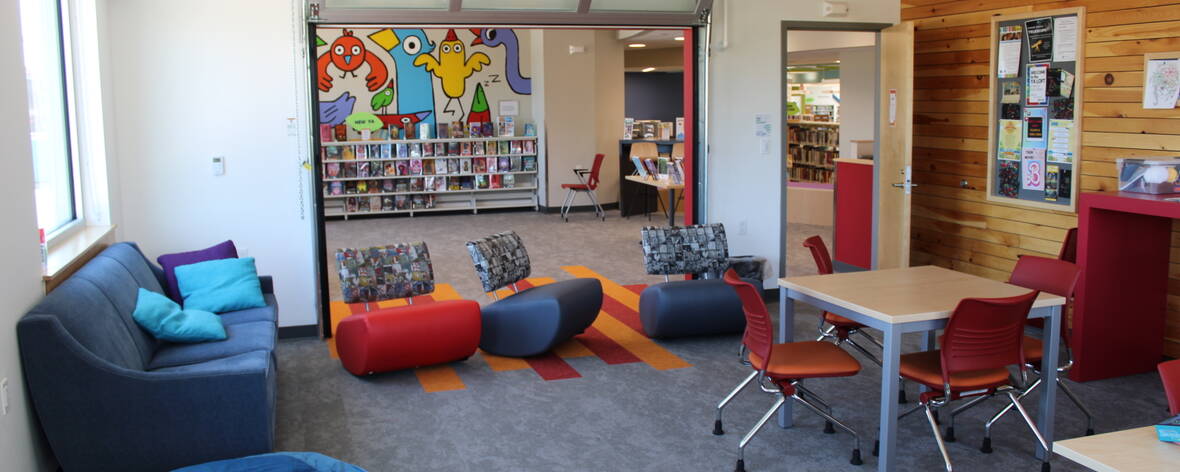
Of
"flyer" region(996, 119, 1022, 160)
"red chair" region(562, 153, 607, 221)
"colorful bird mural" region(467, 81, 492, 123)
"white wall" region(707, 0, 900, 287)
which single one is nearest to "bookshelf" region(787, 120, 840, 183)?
"red chair" region(562, 153, 607, 221)

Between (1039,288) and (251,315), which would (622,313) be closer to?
(251,315)

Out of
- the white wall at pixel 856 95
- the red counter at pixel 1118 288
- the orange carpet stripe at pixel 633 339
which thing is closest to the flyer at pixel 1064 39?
the red counter at pixel 1118 288

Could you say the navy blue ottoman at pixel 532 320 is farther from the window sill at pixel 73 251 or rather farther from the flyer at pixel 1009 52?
the flyer at pixel 1009 52

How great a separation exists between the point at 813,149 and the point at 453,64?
6.25 metres

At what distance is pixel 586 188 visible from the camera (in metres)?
14.2

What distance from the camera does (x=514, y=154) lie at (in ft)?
49.1

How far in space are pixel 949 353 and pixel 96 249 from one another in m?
4.59

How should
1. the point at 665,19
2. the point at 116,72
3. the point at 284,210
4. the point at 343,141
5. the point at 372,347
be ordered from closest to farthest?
the point at 372,347 → the point at 116,72 → the point at 284,210 → the point at 665,19 → the point at 343,141

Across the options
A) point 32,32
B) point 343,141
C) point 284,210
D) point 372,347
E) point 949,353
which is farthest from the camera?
point 343,141

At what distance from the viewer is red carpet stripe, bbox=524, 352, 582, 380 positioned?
246 inches

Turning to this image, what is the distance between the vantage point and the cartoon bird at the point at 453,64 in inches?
582

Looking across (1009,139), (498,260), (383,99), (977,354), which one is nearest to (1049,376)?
(977,354)

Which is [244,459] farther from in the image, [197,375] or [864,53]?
[864,53]

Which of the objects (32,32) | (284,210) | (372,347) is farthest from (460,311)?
(32,32)
